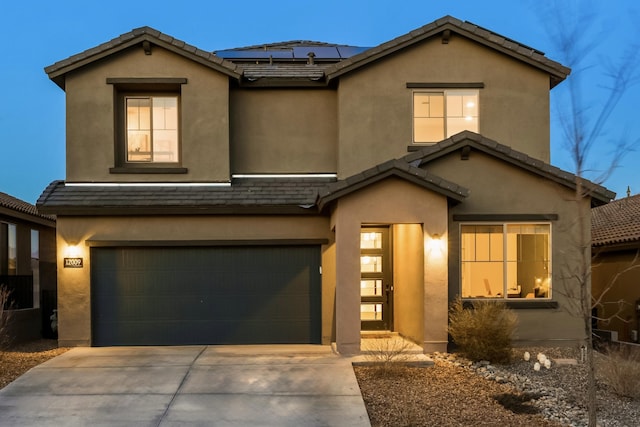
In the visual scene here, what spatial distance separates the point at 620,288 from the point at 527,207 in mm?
5802

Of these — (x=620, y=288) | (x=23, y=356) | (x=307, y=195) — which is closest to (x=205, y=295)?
(x=307, y=195)

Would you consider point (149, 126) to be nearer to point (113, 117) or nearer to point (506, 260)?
point (113, 117)

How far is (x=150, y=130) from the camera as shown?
12.9 meters

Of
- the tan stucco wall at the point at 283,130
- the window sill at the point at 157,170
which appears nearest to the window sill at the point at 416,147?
the tan stucco wall at the point at 283,130

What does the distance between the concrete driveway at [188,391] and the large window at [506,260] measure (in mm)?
3442

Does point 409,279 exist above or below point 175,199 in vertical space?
below

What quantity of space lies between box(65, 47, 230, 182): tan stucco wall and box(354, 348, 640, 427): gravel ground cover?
19.4 feet

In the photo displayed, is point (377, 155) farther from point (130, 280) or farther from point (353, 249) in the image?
point (130, 280)

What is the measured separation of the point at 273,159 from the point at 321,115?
1.54 meters

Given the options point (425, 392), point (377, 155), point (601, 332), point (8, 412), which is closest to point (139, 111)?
point (377, 155)

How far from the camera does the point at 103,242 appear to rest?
12164mm

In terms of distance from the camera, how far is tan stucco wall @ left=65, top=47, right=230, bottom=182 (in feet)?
Answer: 41.1

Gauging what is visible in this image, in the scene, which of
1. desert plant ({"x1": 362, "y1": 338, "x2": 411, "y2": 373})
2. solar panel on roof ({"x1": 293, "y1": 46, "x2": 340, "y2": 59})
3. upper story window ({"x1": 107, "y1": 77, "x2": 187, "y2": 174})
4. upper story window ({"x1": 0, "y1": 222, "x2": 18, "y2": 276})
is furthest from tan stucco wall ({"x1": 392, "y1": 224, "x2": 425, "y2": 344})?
upper story window ({"x1": 0, "y1": 222, "x2": 18, "y2": 276})

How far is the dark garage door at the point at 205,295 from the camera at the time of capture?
40.3 feet
